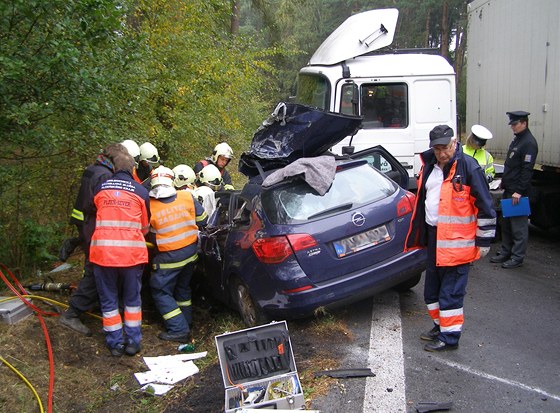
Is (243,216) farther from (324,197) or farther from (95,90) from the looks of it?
(95,90)

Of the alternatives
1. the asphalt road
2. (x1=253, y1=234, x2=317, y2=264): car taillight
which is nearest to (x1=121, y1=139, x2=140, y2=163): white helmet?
(x1=253, y1=234, x2=317, y2=264): car taillight

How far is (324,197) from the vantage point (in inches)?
195

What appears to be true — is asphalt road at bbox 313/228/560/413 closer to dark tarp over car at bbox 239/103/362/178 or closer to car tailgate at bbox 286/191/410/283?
car tailgate at bbox 286/191/410/283

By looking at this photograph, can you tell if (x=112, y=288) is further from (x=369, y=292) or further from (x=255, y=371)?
(x=369, y=292)

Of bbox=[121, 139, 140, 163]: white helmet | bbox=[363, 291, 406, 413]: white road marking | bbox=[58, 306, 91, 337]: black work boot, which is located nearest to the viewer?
bbox=[363, 291, 406, 413]: white road marking

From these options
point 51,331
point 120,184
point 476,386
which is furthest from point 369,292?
point 51,331

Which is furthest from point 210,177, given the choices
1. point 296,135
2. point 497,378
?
point 497,378

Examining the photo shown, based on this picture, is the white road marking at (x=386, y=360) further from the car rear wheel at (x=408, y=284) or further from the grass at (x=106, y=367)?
the grass at (x=106, y=367)

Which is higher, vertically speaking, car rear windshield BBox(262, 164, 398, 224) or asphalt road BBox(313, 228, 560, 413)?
car rear windshield BBox(262, 164, 398, 224)

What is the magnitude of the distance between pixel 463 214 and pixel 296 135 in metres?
2.70

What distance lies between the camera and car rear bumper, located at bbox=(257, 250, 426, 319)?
4.59 metres

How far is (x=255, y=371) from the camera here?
3734 mm

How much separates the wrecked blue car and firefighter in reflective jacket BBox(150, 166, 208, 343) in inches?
13.6

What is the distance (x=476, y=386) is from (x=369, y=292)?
1.30 m
